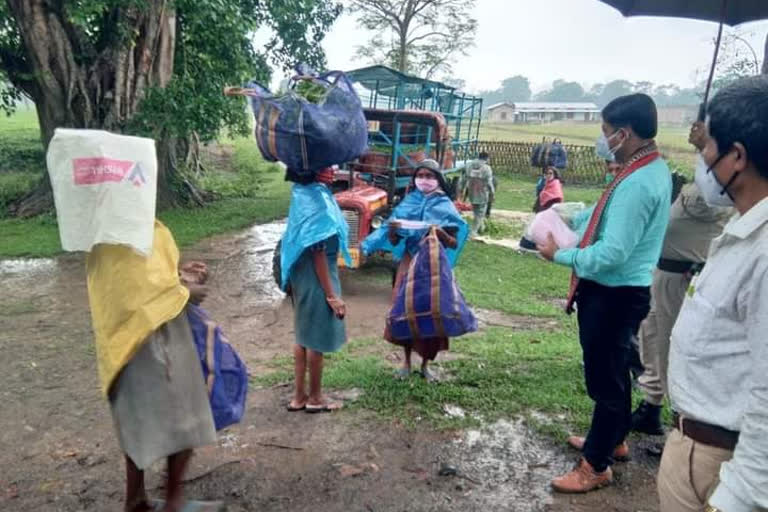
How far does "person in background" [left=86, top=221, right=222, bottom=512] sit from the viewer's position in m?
2.13

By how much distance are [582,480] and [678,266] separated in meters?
1.32

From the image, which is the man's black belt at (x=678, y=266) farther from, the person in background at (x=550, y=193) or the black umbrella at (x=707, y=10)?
the person in background at (x=550, y=193)

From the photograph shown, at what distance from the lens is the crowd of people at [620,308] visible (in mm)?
1402

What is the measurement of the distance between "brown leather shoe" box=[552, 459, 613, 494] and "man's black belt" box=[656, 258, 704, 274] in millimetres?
1205

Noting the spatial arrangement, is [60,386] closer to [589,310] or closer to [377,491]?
[377,491]

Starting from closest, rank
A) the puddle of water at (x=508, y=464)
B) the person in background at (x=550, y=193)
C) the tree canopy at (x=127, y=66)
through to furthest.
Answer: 1. the puddle of water at (x=508, y=464)
2. the person in background at (x=550, y=193)
3. the tree canopy at (x=127, y=66)

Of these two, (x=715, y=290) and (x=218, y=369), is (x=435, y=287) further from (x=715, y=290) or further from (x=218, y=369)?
(x=715, y=290)

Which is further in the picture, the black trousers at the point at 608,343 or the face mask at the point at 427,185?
the face mask at the point at 427,185

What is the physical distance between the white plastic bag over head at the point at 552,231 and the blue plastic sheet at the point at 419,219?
1.34 m

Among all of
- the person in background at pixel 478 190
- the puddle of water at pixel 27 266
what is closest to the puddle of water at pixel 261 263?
the puddle of water at pixel 27 266

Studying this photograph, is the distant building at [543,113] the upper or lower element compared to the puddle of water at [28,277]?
upper

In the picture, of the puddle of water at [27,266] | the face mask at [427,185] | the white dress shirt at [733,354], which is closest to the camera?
the white dress shirt at [733,354]

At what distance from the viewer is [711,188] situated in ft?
5.24

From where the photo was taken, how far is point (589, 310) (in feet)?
8.91
